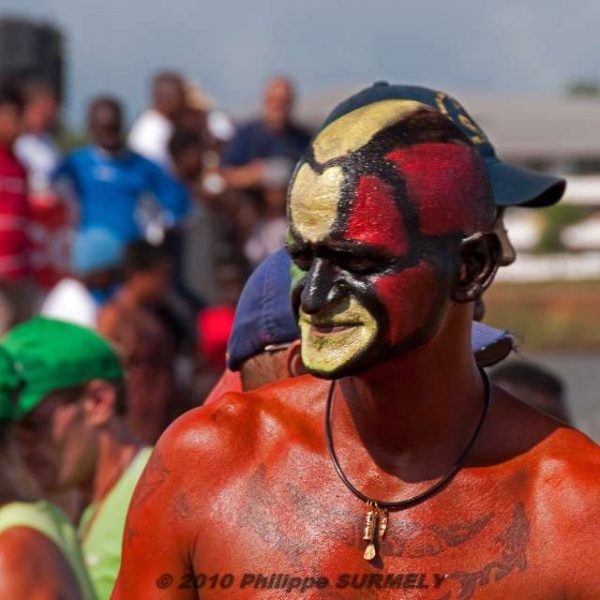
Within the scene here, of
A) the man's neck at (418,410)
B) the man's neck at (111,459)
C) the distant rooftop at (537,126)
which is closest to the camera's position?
the man's neck at (418,410)

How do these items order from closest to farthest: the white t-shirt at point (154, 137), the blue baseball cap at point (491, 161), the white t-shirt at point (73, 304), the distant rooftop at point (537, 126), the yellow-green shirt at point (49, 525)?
the blue baseball cap at point (491, 161) → the yellow-green shirt at point (49, 525) → the white t-shirt at point (73, 304) → the white t-shirt at point (154, 137) → the distant rooftop at point (537, 126)

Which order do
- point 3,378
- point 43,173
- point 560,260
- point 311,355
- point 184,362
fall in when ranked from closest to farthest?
1. point 311,355
2. point 3,378
3. point 184,362
4. point 43,173
5. point 560,260

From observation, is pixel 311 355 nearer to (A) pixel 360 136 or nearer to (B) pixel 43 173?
(A) pixel 360 136

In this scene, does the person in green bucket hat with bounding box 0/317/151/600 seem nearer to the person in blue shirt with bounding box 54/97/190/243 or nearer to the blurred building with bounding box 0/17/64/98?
the person in blue shirt with bounding box 54/97/190/243

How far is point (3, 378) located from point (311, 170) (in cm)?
165

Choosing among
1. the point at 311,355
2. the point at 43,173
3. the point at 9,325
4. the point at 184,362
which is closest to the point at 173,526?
the point at 311,355

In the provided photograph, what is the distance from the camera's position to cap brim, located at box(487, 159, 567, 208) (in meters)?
4.06

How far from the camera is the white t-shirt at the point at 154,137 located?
12.1 m

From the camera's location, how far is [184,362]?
927 centimetres

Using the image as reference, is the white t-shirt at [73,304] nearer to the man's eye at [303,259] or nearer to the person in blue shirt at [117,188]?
the person in blue shirt at [117,188]

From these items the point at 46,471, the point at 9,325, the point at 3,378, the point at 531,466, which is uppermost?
the point at 531,466

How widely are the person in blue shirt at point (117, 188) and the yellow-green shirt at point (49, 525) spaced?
6.20 meters

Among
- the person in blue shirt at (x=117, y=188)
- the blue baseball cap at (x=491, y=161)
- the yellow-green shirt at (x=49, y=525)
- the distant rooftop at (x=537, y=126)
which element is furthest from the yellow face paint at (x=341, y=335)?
the distant rooftop at (x=537, y=126)

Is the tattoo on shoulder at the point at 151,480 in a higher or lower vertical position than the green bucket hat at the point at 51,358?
higher
